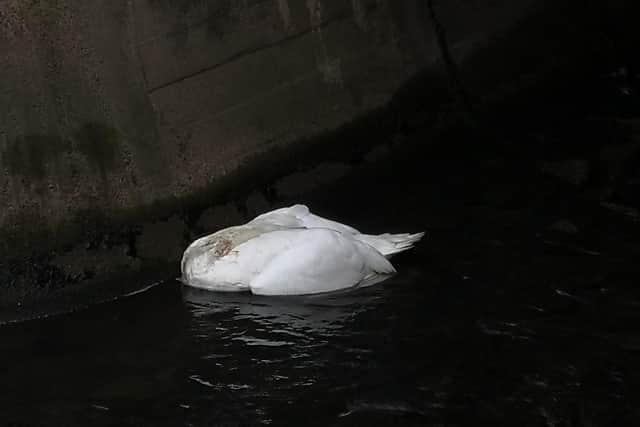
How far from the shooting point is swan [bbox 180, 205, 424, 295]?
664 cm

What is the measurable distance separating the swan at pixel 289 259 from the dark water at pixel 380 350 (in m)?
0.12

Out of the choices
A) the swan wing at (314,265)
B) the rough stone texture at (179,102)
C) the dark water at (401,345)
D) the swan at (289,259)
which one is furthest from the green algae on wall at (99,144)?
the swan wing at (314,265)

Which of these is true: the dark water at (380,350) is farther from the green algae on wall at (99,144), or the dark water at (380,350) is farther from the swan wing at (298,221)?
the green algae on wall at (99,144)

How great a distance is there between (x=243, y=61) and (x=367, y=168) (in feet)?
5.59

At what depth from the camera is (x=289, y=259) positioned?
664cm

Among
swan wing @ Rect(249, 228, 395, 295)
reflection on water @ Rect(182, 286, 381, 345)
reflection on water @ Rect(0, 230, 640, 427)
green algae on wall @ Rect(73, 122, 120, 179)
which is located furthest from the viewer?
green algae on wall @ Rect(73, 122, 120, 179)

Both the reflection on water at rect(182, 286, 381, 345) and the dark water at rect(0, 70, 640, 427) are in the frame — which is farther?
the reflection on water at rect(182, 286, 381, 345)

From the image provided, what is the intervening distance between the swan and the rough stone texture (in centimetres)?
73

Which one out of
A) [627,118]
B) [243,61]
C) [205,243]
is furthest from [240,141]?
[627,118]

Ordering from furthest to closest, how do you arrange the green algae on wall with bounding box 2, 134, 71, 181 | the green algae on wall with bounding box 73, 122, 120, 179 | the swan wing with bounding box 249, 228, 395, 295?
the green algae on wall with bounding box 73, 122, 120, 179
the green algae on wall with bounding box 2, 134, 71, 181
the swan wing with bounding box 249, 228, 395, 295

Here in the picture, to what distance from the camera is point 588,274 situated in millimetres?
6461

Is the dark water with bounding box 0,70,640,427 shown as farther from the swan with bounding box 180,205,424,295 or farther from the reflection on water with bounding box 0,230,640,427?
the swan with bounding box 180,205,424,295

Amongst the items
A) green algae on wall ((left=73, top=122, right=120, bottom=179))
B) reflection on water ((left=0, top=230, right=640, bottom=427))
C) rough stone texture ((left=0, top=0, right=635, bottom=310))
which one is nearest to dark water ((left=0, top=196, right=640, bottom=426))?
reflection on water ((left=0, top=230, right=640, bottom=427))

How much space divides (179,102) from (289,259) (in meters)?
1.89
